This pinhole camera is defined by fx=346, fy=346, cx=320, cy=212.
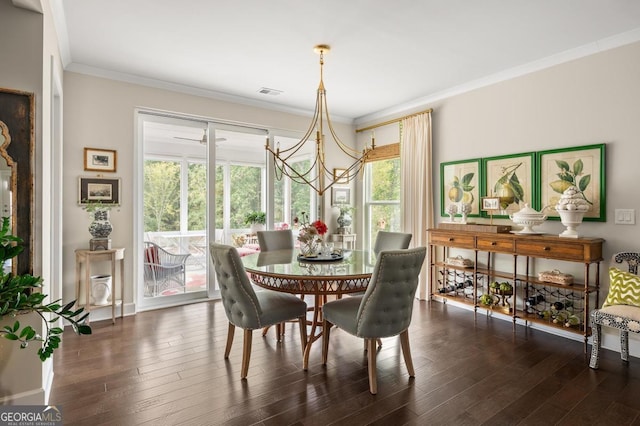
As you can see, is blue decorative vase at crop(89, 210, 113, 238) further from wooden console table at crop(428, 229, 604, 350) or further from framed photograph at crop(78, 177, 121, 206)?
wooden console table at crop(428, 229, 604, 350)

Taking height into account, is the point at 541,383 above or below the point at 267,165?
below

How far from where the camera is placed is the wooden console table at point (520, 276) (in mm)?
3051

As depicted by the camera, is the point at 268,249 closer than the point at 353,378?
No

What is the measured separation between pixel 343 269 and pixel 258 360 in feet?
3.40

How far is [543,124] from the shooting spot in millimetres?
3549

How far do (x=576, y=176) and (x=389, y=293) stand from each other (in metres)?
2.40

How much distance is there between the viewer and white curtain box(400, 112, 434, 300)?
463cm

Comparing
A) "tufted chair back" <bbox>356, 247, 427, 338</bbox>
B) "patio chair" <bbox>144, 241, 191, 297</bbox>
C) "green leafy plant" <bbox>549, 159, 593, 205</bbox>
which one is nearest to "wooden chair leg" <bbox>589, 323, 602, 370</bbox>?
"green leafy plant" <bbox>549, 159, 593, 205</bbox>

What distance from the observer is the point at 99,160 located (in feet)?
12.5

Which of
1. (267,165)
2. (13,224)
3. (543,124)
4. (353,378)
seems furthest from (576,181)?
(13,224)

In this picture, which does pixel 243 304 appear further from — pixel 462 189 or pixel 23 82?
pixel 462 189

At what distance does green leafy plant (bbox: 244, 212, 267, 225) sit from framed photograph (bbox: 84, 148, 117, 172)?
5.76 ft

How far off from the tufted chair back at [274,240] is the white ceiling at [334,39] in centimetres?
182

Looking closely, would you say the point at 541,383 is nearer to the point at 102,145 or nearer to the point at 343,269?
the point at 343,269
